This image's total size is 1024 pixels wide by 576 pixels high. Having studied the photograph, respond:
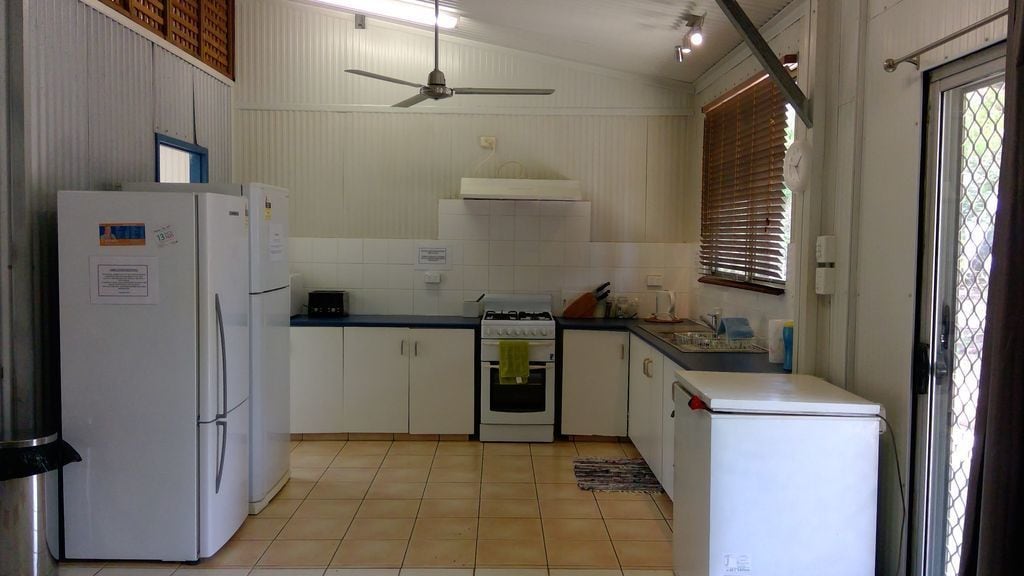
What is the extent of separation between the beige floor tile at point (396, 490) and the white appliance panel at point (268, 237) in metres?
1.31

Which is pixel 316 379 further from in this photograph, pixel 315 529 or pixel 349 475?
pixel 315 529

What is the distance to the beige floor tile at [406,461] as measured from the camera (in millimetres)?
4496

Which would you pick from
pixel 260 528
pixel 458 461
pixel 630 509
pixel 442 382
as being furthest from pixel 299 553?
pixel 442 382

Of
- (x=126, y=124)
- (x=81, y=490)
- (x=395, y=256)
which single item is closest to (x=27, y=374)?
(x=81, y=490)

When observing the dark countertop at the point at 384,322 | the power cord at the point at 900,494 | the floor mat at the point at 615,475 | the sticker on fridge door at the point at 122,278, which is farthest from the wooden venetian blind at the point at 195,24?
the power cord at the point at 900,494

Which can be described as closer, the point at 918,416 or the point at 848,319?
the point at 918,416

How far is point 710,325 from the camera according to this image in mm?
4824

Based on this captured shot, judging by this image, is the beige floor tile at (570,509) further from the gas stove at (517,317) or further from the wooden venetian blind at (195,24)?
the wooden venetian blind at (195,24)

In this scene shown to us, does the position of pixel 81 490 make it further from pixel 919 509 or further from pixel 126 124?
pixel 919 509

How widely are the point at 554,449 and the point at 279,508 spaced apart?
6.32 feet

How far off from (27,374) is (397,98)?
127 inches

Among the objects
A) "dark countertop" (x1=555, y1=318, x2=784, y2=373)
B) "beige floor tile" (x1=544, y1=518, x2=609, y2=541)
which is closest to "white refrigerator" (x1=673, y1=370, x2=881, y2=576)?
"dark countertop" (x1=555, y1=318, x2=784, y2=373)

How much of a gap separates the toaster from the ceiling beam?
3.49 meters

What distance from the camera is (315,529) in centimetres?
348
